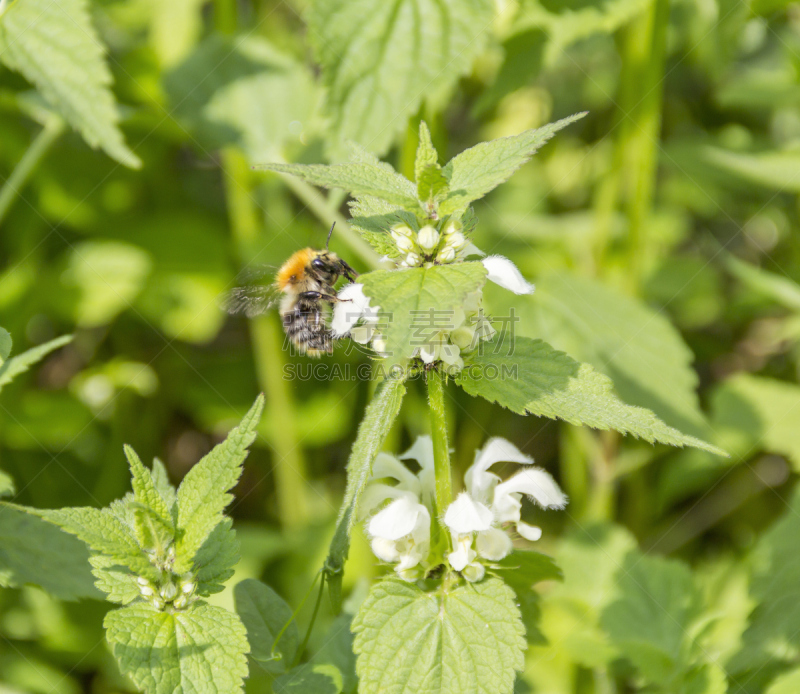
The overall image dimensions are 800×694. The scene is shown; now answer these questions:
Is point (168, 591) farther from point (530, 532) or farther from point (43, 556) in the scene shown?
point (530, 532)

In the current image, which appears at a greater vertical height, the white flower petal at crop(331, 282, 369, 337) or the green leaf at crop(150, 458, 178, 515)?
the white flower petal at crop(331, 282, 369, 337)

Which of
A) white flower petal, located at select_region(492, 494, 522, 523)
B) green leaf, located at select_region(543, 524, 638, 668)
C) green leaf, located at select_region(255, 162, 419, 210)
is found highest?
green leaf, located at select_region(255, 162, 419, 210)

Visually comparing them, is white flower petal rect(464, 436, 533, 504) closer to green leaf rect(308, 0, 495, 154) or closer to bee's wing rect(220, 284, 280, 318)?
green leaf rect(308, 0, 495, 154)

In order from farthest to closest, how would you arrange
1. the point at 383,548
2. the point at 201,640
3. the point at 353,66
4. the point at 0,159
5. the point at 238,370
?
the point at 238,370 → the point at 0,159 → the point at 353,66 → the point at 383,548 → the point at 201,640

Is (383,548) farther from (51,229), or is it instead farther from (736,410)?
(51,229)

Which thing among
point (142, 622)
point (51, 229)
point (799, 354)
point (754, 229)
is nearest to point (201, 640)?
point (142, 622)

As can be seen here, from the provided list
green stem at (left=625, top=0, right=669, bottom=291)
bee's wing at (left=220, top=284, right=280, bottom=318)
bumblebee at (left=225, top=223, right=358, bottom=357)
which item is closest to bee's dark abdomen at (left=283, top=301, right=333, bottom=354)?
bumblebee at (left=225, top=223, right=358, bottom=357)

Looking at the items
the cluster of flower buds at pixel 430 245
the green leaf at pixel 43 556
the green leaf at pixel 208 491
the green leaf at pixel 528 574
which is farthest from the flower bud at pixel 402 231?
the green leaf at pixel 43 556
